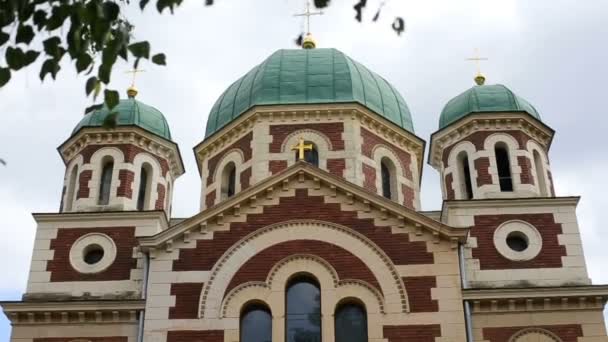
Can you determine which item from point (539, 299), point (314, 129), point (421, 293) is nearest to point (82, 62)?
point (421, 293)

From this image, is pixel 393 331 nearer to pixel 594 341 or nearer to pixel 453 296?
pixel 453 296

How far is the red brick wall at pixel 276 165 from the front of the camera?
1058 inches

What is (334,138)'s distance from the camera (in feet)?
89.6

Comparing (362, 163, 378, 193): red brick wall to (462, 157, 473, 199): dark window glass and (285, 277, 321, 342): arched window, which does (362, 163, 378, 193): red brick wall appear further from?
(285, 277, 321, 342): arched window

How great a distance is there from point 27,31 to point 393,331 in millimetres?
13562

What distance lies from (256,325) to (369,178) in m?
7.75

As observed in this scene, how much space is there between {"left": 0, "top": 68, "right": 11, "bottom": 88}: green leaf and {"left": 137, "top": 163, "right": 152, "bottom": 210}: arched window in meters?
17.6

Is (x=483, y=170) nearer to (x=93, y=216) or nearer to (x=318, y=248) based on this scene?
(x=318, y=248)

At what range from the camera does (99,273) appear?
22.8m

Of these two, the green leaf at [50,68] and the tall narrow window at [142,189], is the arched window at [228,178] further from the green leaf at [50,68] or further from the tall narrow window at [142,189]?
the green leaf at [50,68]

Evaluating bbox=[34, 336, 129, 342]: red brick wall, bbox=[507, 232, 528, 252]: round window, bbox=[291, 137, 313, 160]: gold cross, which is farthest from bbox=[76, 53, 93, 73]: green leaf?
bbox=[507, 232, 528, 252]: round window

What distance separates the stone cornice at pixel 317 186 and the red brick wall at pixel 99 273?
158 centimetres

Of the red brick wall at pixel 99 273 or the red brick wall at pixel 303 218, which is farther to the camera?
the red brick wall at pixel 99 273

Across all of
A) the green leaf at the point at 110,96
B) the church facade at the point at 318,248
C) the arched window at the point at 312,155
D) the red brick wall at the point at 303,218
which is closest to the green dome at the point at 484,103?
the church facade at the point at 318,248
